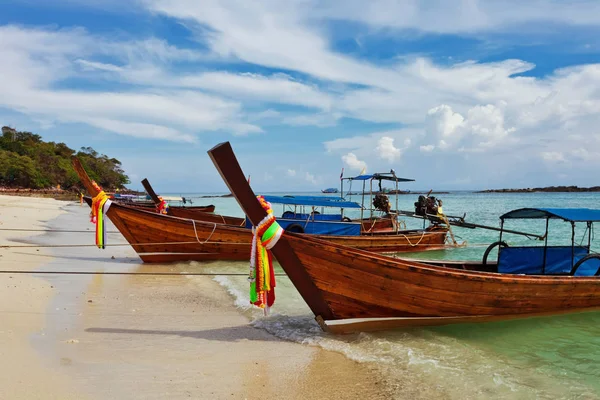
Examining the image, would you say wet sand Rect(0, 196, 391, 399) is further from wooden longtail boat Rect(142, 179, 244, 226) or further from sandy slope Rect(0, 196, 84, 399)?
wooden longtail boat Rect(142, 179, 244, 226)

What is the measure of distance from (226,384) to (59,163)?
69366mm

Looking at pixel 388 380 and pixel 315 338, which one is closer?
pixel 388 380

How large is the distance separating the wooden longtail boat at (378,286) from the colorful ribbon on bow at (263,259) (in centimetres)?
10

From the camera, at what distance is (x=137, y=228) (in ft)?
37.3

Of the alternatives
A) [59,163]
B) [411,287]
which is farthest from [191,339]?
[59,163]

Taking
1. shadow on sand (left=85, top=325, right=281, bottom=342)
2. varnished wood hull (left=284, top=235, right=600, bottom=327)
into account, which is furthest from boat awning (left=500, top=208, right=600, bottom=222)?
shadow on sand (left=85, top=325, right=281, bottom=342)

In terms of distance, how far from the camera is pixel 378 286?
575 centimetres

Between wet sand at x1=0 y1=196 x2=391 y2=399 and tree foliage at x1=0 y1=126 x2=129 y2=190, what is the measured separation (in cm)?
5532

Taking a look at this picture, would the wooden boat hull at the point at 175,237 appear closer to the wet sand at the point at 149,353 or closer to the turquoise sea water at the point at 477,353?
the wet sand at the point at 149,353

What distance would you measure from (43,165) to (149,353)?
218ft

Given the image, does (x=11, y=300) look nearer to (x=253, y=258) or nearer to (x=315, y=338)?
(x=253, y=258)

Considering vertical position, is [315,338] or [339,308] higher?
[339,308]

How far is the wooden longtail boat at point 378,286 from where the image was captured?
5.33 meters

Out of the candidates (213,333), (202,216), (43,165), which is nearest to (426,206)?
(202,216)
